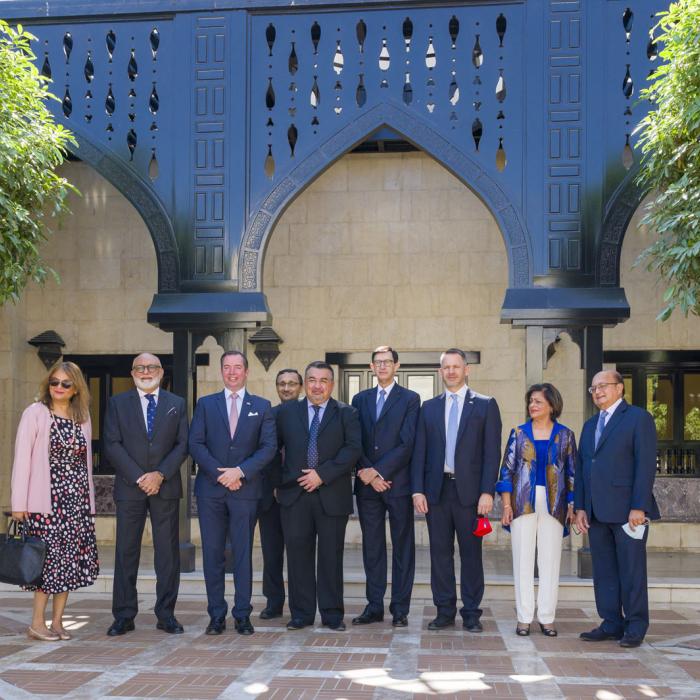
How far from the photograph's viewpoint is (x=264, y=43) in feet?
29.0

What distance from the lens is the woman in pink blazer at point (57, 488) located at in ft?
20.4

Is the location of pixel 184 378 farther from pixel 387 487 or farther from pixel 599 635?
pixel 599 635

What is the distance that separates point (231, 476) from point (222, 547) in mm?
524

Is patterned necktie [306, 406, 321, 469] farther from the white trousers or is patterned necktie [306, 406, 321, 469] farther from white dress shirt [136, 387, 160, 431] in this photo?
the white trousers

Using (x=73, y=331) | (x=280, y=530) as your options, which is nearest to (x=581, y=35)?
(x=280, y=530)

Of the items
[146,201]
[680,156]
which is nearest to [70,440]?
[146,201]

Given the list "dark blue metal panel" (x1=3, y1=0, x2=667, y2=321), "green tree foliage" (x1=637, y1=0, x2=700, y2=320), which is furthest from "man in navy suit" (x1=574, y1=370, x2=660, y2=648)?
"dark blue metal panel" (x1=3, y1=0, x2=667, y2=321)

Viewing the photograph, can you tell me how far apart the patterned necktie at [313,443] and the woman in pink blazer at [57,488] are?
4.70 ft

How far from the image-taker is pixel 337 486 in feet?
21.9

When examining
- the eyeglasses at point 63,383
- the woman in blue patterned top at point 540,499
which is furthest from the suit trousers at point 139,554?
the woman in blue patterned top at point 540,499

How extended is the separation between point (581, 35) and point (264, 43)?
9.00 ft

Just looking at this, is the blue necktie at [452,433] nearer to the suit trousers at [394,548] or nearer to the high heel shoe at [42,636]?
the suit trousers at [394,548]

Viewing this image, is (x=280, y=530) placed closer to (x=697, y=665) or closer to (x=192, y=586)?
(x=192, y=586)

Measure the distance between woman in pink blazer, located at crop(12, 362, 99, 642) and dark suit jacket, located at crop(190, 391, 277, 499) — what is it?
0.73 m
